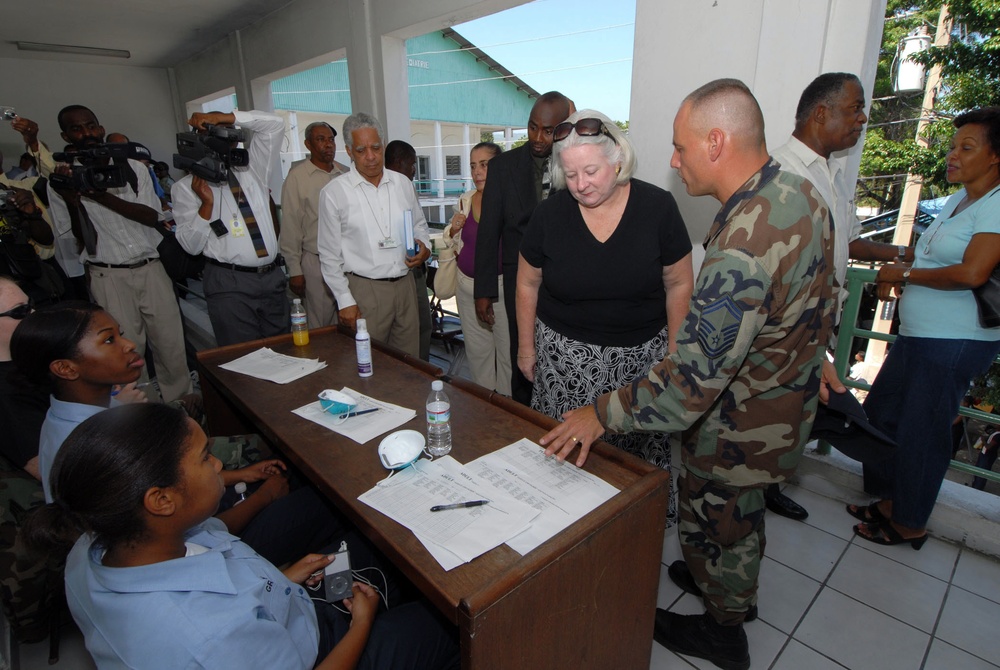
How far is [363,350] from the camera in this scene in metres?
1.95

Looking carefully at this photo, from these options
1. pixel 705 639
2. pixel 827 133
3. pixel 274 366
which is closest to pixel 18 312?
pixel 274 366

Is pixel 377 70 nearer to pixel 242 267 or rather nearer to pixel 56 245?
pixel 242 267

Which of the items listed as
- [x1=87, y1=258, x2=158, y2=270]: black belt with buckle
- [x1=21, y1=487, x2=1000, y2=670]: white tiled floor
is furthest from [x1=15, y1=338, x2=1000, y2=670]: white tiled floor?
[x1=87, y1=258, x2=158, y2=270]: black belt with buckle

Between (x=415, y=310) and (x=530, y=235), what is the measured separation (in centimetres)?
124

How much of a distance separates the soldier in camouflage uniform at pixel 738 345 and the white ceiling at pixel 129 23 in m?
5.35

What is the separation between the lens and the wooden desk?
943 millimetres

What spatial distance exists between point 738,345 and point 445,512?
76cm

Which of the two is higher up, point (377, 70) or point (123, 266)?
point (377, 70)

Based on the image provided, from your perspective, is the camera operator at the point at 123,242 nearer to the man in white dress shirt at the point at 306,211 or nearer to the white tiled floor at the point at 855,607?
the man in white dress shirt at the point at 306,211

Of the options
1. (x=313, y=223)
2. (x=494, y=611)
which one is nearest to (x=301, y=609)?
(x=494, y=611)

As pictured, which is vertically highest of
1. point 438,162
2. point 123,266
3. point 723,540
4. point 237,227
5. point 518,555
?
point 438,162

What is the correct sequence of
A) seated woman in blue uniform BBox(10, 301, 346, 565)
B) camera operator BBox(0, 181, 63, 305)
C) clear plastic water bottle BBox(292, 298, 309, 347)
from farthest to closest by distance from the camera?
camera operator BBox(0, 181, 63, 305), clear plastic water bottle BBox(292, 298, 309, 347), seated woman in blue uniform BBox(10, 301, 346, 565)

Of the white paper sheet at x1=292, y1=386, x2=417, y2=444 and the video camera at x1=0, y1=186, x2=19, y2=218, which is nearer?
the white paper sheet at x1=292, y1=386, x2=417, y2=444

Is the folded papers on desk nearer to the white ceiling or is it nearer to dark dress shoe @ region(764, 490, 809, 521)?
dark dress shoe @ region(764, 490, 809, 521)
